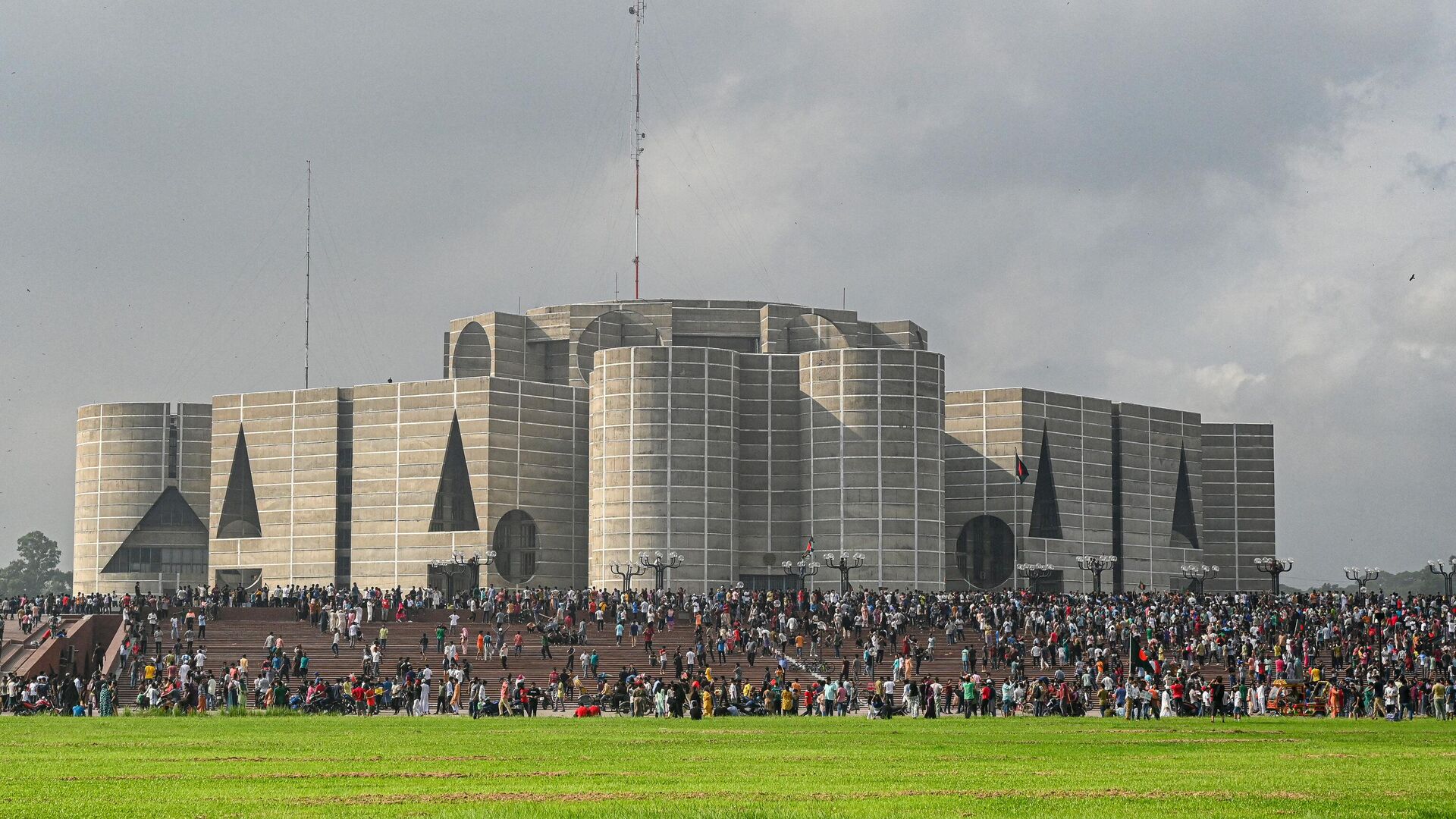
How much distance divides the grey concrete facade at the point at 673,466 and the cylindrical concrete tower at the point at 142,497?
0.69 ft

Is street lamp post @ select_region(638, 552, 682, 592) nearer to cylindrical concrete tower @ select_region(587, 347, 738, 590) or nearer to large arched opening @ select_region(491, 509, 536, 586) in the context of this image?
cylindrical concrete tower @ select_region(587, 347, 738, 590)

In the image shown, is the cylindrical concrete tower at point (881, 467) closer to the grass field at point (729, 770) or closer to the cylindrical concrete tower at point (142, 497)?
the cylindrical concrete tower at point (142, 497)

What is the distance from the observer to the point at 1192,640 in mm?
58000

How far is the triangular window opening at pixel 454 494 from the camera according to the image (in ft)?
304

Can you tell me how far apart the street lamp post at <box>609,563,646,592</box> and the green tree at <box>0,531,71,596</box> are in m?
124

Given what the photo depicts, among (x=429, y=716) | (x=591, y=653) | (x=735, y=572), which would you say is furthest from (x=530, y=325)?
(x=429, y=716)

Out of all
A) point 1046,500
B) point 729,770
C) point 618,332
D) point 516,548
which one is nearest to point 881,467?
point 1046,500

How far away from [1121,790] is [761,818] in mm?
Result: 5730

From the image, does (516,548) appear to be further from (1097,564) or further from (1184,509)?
(1184,509)

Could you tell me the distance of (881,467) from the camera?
3487 inches

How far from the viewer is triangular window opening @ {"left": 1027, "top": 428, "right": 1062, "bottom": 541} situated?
3804 inches

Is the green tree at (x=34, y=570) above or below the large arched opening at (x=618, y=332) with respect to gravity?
below

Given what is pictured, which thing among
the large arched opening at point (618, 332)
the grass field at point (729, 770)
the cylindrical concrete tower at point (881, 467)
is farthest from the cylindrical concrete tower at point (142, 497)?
the grass field at point (729, 770)

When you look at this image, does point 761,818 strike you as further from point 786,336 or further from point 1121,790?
point 786,336
